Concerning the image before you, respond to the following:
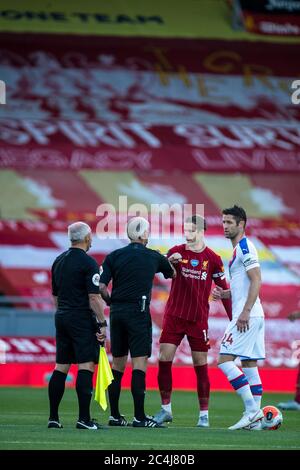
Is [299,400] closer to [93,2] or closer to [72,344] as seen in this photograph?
[72,344]

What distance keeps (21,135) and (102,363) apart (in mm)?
17335

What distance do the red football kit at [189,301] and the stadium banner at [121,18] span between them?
54.3 feet

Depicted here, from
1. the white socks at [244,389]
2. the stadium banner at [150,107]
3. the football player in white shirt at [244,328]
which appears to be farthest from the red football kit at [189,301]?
the stadium banner at [150,107]

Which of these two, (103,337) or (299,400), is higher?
(103,337)

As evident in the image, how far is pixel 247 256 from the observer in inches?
425

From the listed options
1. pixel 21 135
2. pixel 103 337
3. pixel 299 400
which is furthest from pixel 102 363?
pixel 21 135

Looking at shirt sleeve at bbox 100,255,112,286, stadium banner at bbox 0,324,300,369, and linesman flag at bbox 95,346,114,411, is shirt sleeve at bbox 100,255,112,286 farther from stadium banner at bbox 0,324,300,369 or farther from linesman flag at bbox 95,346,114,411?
stadium banner at bbox 0,324,300,369

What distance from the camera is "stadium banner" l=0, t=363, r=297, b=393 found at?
19328 mm

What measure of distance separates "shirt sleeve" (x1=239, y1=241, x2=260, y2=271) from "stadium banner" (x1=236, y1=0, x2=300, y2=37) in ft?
56.3

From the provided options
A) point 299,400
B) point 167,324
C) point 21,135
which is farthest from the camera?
point 21,135

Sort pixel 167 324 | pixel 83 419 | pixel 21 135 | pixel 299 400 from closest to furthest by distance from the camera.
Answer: pixel 83 419, pixel 167 324, pixel 299 400, pixel 21 135

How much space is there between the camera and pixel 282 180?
91.9 ft

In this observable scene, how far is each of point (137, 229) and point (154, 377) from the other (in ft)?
30.8

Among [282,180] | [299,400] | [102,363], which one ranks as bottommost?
[299,400]
